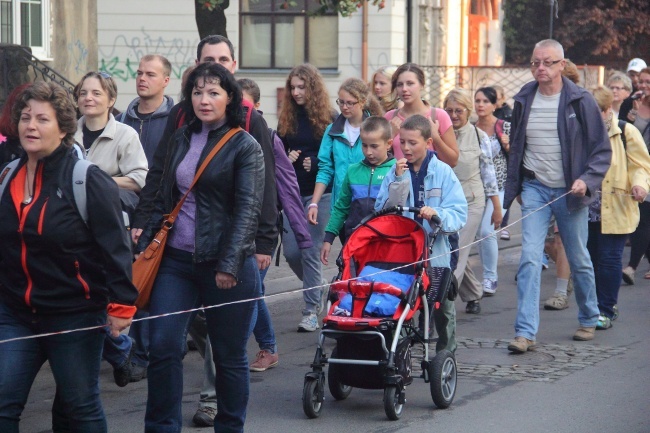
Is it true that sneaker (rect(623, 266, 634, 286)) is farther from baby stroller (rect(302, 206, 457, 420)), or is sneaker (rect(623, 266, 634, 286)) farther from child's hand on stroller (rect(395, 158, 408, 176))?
baby stroller (rect(302, 206, 457, 420))

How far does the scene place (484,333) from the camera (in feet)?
30.7

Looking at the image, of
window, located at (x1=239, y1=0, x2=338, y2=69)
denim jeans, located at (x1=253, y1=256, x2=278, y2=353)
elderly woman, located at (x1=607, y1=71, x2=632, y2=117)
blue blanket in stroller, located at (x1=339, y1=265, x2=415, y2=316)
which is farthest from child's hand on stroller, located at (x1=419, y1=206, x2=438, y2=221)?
window, located at (x1=239, y1=0, x2=338, y2=69)

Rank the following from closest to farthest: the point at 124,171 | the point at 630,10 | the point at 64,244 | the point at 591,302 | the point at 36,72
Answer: the point at 64,244, the point at 124,171, the point at 591,302, the point at 36,72, the point at 630,10

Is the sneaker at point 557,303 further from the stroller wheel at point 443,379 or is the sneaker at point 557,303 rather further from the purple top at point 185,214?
the purple top at point 185,214

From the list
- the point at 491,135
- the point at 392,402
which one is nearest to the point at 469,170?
the point at 491,135

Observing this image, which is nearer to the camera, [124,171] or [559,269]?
[124,171]

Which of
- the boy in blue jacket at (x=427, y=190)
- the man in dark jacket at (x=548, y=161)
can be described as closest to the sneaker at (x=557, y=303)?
the man in dark jacket at (x=548, y=161)

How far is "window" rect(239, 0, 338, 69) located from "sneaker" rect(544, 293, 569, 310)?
14383mm

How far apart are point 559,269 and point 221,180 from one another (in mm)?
5744

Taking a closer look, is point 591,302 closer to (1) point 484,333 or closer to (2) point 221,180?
(1) point 484,333

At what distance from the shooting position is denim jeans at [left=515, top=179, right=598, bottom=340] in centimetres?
862

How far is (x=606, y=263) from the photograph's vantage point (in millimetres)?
9945

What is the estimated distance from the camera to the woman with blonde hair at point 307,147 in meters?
9.27

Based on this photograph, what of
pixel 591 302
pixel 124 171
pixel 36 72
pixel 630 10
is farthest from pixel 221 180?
pixel 630 10
